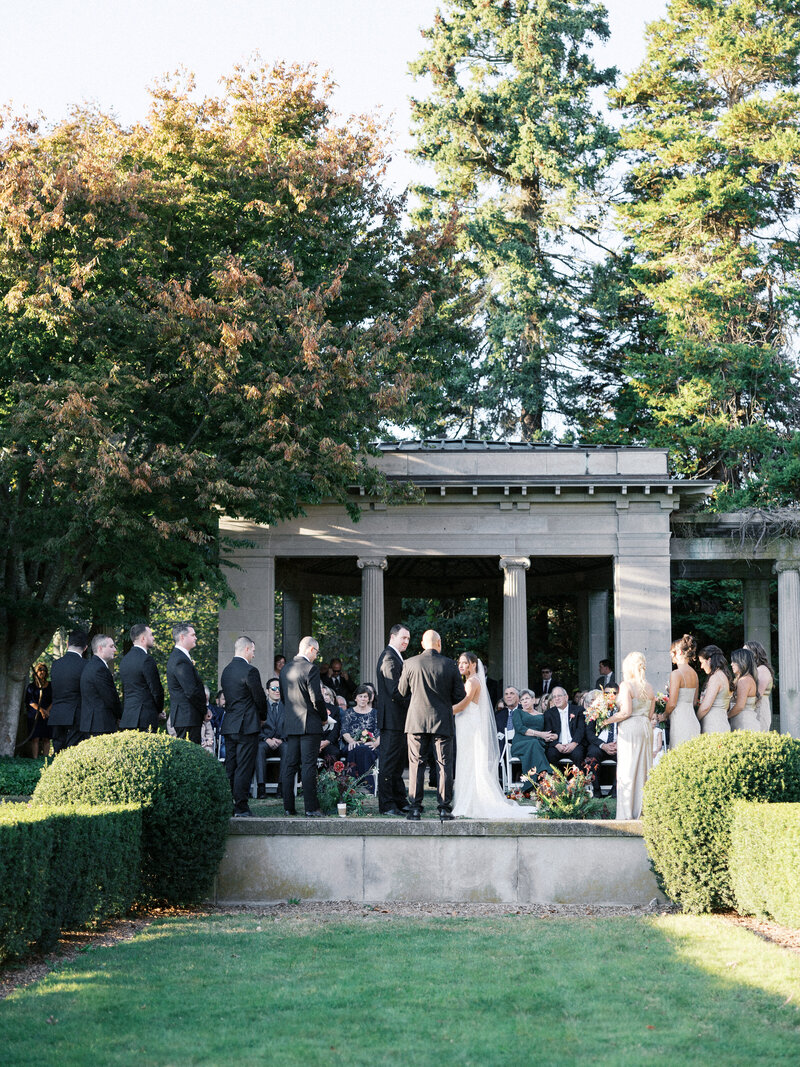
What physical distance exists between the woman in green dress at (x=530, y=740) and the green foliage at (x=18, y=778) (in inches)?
259

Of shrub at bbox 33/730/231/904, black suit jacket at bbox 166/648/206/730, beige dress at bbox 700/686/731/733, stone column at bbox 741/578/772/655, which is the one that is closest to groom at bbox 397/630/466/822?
black suit jacket at bbox 166/648/206/730

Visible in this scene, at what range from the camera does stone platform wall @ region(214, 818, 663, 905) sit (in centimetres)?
1102

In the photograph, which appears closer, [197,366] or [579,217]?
[197,366]

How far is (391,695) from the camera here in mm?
12758

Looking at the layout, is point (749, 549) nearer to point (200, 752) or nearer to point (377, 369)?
point (377, 369)

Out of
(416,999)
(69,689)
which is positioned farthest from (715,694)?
(69,689)

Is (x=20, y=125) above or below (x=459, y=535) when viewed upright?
above

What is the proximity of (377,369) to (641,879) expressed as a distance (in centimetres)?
1195

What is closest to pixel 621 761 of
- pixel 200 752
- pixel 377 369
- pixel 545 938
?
pixel 545 938

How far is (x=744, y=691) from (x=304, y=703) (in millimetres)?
4870

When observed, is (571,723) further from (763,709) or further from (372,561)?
(372,561)

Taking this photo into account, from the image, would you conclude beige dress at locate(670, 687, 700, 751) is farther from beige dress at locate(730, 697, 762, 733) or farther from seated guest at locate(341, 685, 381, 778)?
seated guest at locate(341, 685, 381, 778)

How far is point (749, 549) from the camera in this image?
1104 inches

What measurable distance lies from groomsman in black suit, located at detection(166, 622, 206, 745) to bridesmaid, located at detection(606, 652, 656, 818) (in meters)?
4.41
